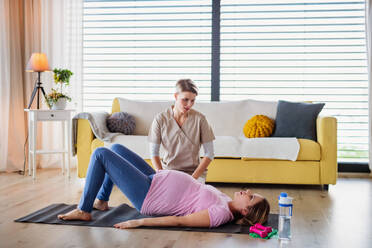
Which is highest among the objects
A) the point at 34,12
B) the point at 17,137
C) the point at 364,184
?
the point at 34,12

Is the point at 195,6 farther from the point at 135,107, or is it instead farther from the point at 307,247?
the point at 307,247

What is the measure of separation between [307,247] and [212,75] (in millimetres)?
3256

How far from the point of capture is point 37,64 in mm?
4805

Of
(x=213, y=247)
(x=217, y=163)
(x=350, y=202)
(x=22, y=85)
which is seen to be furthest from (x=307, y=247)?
(x=22, y=85)

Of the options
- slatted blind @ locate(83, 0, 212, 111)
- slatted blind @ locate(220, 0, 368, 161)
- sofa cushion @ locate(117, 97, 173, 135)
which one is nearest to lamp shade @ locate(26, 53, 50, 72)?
slatted blind @ locate(83, 0, 212, 111)

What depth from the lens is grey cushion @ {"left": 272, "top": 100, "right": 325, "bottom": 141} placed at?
14.1 ft

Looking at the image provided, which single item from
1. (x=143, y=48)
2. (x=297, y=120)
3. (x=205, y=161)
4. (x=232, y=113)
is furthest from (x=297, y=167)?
(x=143, y=48)

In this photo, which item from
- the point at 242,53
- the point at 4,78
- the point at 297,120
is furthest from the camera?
the point at 242,53

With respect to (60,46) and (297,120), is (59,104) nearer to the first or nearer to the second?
(60,46)

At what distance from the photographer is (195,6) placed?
5.32 m

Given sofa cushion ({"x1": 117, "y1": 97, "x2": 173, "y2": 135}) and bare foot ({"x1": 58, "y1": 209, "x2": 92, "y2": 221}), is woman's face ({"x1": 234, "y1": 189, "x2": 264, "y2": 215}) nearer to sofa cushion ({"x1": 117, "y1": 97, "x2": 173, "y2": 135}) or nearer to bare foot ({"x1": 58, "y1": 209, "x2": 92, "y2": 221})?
bare foot ({"x1": 58, "y1": 209, "x2": 92, "y2": 221})

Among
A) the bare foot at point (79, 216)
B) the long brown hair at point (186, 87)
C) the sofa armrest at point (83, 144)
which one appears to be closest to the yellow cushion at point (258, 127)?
the sofa armrest at point (83, 144)

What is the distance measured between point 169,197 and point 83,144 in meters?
1.95

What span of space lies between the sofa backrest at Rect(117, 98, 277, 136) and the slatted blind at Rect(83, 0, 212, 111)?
63 cm
